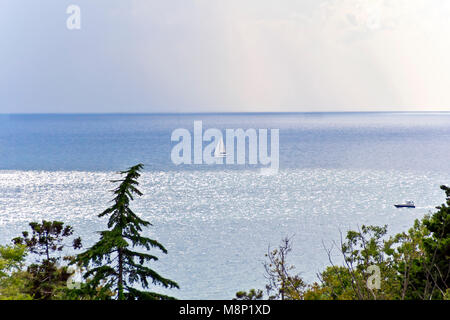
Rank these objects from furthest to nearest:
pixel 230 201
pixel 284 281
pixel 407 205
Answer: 1. pixel 230 201
2. pixel 407 205
3. pixel 284 281

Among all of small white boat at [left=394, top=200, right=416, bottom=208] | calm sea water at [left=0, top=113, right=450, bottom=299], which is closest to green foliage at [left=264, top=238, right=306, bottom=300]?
calm sea water at [left=0, top=113, right=450, bottom=299]

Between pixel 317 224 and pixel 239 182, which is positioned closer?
pixel 317 224

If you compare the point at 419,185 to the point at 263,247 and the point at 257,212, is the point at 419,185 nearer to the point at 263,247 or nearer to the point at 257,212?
the point at 257,212

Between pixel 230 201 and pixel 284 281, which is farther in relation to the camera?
pixel 230 201

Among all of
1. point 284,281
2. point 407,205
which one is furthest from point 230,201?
point 284,281

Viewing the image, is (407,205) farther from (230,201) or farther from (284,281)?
(284,281)

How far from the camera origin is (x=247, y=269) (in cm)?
2419

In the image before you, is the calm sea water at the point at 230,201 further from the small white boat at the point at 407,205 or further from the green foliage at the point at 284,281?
the green foliage at the point at 284,281

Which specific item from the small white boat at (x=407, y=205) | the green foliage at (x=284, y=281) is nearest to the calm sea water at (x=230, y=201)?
the small white boat at (x=407, y=205)

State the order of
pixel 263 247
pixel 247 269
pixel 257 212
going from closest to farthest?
pixel 247 269 → pixel 263 247 → pixel 257 212

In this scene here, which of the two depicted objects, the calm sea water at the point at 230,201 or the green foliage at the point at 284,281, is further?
the calm sea water at the point at 230,201
